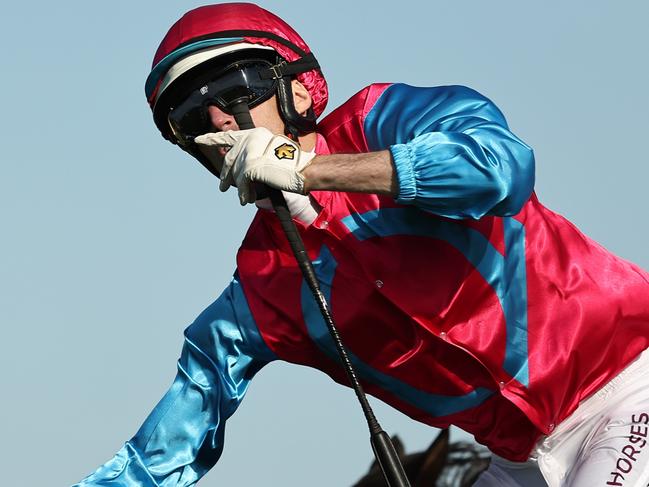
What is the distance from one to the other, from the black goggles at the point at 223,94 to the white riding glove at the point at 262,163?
491mm

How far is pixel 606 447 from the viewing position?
6.47 metres

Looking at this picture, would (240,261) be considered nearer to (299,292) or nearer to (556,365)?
(299,292)

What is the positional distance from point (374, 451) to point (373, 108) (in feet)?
4.60

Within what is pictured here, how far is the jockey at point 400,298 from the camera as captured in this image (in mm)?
6668

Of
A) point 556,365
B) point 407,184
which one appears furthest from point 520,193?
point 556,365

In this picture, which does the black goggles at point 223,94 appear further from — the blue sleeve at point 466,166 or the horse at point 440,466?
the horse at point 440,466

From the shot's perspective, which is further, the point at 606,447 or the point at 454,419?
the point at 454,419

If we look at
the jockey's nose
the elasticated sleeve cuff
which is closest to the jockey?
the jockey's nose

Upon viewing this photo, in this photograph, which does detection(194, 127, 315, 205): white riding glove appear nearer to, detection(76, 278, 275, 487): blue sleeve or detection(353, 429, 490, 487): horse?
detection(76, 278, 275, 487): blue sleeve

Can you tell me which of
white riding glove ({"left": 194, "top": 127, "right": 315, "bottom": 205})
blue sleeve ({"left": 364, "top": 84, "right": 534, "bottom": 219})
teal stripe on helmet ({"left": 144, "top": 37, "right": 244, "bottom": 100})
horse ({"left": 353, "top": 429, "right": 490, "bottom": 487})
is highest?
teal stripe on helmet ({"left": 144, "top": 37, "right": 244, "bottom": 100})

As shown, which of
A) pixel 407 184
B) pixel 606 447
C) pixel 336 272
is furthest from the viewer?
pixel 336 272

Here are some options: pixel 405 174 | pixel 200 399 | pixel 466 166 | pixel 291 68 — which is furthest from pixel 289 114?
pixel 200 399

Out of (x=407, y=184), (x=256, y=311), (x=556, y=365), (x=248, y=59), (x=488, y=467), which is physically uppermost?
(x=248, y=59)

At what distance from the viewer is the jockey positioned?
21.9 feet
